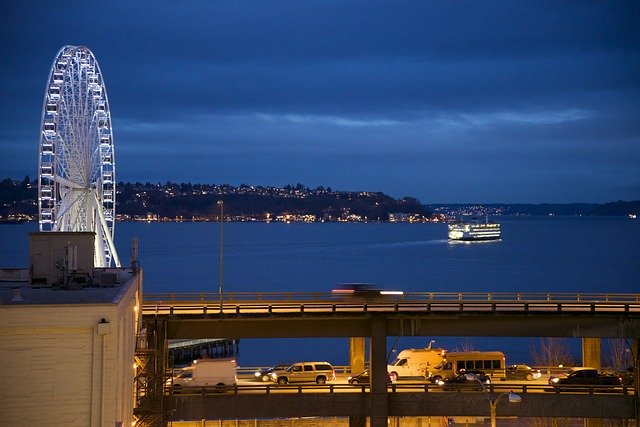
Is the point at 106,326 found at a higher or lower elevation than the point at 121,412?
higher

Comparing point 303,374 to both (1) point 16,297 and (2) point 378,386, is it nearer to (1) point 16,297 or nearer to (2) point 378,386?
(2) point 378,386

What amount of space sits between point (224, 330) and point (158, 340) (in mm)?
2998

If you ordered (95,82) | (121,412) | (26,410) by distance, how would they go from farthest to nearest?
1. (95,82)
2. (121,412)
3. (26,410)

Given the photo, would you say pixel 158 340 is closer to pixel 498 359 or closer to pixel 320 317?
pixel 320 317

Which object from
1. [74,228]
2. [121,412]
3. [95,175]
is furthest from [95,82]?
[121,412]

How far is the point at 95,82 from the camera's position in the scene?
2312 inches

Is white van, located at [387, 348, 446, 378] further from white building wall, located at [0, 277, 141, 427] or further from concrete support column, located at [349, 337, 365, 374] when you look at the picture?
white building wall, located at [0, 277, 141, 427]

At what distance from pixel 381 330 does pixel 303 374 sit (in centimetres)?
424

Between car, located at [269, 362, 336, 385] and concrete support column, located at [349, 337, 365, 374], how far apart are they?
2.99 m

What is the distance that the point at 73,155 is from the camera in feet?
178

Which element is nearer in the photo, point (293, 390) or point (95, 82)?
point (293, 390)

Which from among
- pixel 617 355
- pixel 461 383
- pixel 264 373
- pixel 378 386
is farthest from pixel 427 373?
pixel 617 355

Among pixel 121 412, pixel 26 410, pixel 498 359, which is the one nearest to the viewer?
pixel 26 410

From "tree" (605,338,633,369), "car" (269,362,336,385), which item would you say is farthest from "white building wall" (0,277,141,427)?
"tree" (605,338,633,369)
